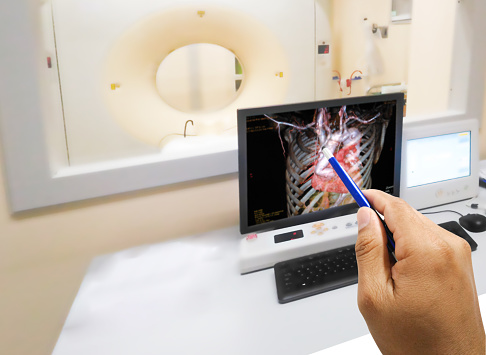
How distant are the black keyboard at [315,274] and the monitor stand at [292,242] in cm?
4

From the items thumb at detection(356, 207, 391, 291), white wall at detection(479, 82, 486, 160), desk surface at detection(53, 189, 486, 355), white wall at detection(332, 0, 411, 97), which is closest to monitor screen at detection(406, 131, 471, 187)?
desk surface at detection(53, 189, 486, 355)

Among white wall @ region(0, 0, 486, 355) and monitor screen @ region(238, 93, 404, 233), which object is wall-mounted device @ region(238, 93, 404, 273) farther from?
white wall @ region(0, 0, 486, 355)

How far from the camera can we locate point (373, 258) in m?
0.49

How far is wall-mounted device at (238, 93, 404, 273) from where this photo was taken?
3.56ft

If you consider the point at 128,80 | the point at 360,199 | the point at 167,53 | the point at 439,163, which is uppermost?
the point at 167,53

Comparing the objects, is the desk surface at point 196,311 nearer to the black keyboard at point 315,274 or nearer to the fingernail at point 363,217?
the black keyboard at point 315,274

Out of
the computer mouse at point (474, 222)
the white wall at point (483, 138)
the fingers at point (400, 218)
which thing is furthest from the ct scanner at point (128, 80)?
the fingers at point (400, 218)

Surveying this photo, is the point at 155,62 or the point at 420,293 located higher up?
the point at 155,62

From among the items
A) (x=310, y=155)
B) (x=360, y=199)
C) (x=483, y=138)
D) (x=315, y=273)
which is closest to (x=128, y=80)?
Result: (x=310, y=155)

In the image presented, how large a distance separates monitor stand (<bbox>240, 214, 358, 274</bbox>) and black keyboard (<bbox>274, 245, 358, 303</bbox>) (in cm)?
4

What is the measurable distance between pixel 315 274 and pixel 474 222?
2.10 ft

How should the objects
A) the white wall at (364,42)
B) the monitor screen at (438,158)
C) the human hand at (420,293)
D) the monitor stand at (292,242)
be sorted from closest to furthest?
the human hand at (420,293), the monitor stand at (292,242), the monitor screen at (438,158), the white wall at (364,42)

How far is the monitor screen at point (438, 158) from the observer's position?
1.35 meters

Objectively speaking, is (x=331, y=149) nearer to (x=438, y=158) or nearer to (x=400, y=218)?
(x=438, y=158)
